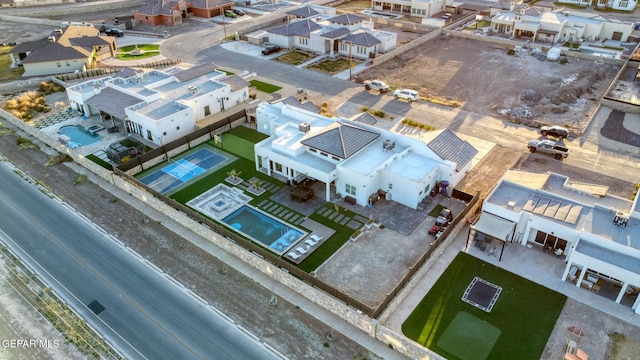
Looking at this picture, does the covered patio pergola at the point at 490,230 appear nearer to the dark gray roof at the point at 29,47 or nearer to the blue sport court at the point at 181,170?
the blue sport court at the point at 181,170

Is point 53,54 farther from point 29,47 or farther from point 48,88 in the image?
point 48,88

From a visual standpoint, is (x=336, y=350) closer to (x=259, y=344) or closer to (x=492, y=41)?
(x=259, y=344)

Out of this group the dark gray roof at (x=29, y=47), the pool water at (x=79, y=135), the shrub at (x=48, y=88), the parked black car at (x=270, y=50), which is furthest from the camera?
the parked black car at (x=270, y=50)

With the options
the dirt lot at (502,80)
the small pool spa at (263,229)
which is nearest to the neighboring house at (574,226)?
the small pool spa at (263,229)

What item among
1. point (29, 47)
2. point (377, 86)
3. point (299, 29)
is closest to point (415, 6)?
point (299, 29)

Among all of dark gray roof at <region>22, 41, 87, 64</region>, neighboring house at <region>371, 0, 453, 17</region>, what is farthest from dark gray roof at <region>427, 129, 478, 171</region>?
neighboring house at <region>371, 0, 453, 17</region>

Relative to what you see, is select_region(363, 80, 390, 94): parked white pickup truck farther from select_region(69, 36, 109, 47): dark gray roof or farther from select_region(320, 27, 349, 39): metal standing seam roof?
select_region(69, 36, 109, 47): dark gray roof
